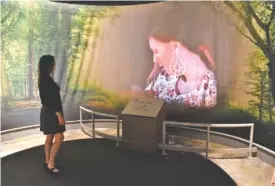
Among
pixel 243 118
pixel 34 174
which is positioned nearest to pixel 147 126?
pixel 243 118

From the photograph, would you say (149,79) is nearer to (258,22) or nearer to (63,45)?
(63,45)

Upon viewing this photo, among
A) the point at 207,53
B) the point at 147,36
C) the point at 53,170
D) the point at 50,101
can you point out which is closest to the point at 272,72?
the point at 207,53

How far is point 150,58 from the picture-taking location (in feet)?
15.1

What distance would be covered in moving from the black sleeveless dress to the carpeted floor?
543 mm

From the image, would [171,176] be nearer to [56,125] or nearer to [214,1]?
[56,125]

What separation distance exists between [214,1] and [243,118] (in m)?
1.65

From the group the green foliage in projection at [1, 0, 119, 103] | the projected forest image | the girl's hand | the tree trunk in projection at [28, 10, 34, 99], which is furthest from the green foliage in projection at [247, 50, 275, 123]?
the tree trunk in projection at [28, 10, 34, 99]

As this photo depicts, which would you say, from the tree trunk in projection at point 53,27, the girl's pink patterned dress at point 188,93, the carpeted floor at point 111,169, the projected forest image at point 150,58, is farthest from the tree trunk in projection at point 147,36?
the carpeted floor at point 111,169

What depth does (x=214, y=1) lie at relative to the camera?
4.01 metres

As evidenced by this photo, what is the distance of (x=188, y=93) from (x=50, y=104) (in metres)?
2.20

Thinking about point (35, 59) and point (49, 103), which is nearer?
point (49, 103)

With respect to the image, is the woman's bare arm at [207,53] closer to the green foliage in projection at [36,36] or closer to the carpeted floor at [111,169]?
the carpeted floor at [111,169]

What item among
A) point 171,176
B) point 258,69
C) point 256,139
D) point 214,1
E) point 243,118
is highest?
point 214,1

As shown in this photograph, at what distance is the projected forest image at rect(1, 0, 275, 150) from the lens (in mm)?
3711
